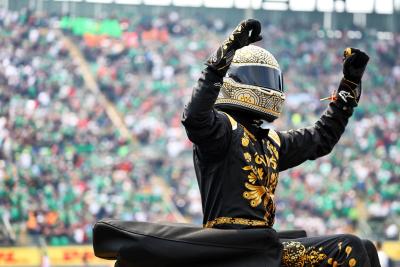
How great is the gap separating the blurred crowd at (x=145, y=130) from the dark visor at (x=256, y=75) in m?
13.1

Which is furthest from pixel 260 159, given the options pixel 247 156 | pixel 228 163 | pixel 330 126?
pixel 330 126

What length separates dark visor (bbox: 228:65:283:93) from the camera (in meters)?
4.37

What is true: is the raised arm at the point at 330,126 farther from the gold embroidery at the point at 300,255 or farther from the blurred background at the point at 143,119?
the blurred background at the point at 143,119

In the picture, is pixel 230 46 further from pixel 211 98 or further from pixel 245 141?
pixel 245 141

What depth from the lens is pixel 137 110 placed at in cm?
2181

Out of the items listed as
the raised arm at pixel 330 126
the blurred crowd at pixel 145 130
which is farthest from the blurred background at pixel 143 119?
the raised arm at pixel 330 126

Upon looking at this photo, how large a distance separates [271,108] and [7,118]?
1604cm

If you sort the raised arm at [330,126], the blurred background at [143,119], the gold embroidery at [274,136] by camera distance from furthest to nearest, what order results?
1. the blurred background at [143,119]
2. the raised arm at [330,126]
3. the gold embroidery at [274,136]

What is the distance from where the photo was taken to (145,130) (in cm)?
2103

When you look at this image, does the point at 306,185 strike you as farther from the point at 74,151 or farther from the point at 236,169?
the point at 236,169

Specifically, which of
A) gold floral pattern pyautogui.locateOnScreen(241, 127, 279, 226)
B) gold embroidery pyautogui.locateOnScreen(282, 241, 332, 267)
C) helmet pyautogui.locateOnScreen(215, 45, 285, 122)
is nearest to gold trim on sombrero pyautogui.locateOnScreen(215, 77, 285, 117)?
helmet pyautogui.locateOnScreen(215, 45, 285, 122)

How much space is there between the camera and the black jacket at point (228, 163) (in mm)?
3912

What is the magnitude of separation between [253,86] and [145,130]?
54.9 feet

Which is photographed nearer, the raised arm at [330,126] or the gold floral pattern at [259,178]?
the gold floral pattern at [259,178]
